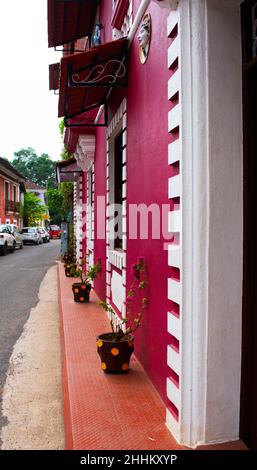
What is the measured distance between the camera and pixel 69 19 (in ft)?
30.4

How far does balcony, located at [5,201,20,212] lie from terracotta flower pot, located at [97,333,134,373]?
35.5 metres

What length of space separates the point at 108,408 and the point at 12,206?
3872 cm

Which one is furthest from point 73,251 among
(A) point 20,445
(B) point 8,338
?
(A) point 20,445

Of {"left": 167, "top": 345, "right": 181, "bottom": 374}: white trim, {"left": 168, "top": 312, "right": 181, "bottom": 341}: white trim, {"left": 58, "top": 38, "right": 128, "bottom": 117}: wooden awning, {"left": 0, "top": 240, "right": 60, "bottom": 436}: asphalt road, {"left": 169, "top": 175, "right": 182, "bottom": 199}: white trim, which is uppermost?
{"left": 58, "top": 38, "right": 128, "bottom": 117}: wooden awning

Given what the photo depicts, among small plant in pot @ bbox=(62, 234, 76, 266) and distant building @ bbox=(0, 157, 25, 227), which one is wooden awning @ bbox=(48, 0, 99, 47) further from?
distant building @ bbox=(0, 157, 25, 227)

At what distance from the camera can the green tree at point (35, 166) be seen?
94750 mm

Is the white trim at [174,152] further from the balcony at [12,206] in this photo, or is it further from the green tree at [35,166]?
the green tree at [35,166]

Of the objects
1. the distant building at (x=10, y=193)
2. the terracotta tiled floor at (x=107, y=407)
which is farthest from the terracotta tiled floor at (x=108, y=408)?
the distant building at (x=10, y=193)

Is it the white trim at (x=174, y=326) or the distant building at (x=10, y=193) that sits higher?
the distant building at (x=10, y=193)

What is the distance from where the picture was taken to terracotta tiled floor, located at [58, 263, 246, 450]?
300 centimetres

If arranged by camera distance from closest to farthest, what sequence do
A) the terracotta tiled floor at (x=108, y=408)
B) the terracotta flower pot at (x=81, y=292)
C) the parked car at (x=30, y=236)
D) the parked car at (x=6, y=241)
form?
the terracotta tiled floor at (x=108, y=408)
the terracotta flower pot at (x=81, y=292)
the parked car at (x=6, y=241)
the parked car at (x=30, y=236)

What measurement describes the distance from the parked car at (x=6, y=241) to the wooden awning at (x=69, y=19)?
52.0 ft

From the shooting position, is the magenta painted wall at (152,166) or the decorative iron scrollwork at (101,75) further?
the decorative iron scrollwork at (101,75)

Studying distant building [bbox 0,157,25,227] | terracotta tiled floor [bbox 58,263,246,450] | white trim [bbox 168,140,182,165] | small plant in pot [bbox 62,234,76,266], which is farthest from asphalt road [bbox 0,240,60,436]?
distant building [bbox 0,157,25,227]
